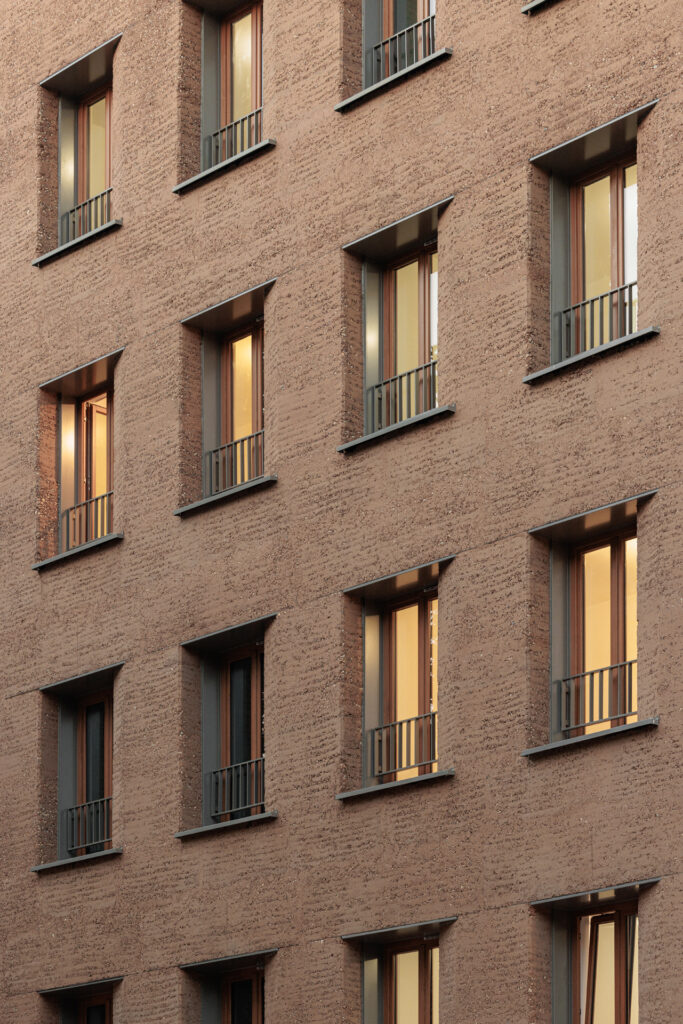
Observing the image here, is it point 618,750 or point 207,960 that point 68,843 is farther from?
point 618,750

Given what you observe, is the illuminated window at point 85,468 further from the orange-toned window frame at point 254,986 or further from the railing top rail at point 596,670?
the railing top rail at point 596,670

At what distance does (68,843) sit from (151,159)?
8939 mm

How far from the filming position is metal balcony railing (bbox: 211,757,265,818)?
89.8ft

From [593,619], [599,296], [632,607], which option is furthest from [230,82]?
[632,607]

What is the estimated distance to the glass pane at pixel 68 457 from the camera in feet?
103

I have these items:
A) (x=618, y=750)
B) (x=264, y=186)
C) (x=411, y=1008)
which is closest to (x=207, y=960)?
(x=411, y=1008)

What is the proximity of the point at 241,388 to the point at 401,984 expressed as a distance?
8043 millimetres

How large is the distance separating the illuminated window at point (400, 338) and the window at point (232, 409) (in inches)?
82.1

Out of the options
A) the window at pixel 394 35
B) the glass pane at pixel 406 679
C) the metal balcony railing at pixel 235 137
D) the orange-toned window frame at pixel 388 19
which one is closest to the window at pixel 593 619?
the glass pane at pixel 406 679

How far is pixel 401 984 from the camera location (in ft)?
82.3

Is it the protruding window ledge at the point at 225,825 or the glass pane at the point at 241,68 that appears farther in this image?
the glass pane at the point at 241,68

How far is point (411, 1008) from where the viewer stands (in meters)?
24.9

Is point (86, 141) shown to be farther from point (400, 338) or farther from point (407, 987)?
point (407, 987)

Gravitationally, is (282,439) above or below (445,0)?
below
